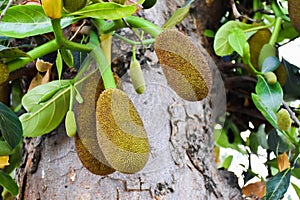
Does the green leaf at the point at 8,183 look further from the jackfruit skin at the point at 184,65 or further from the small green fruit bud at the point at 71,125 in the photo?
the jackfruit skin at the point at 184,65

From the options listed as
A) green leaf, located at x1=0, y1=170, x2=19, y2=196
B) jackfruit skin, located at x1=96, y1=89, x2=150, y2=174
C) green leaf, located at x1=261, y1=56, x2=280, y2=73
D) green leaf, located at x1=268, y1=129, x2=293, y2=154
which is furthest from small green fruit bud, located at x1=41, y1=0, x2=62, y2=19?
green leaf, located at x1=268, y1=129, x2=293, y2=154

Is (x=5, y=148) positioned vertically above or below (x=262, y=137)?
above

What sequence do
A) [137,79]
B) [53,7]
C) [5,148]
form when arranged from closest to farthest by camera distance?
[53,7] < [137,79] < [5,148]

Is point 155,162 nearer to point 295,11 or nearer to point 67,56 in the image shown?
point 67,56

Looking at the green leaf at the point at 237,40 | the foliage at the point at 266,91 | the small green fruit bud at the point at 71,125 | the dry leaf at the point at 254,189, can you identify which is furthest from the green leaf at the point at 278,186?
the small green fruit bud at the point at 71,125

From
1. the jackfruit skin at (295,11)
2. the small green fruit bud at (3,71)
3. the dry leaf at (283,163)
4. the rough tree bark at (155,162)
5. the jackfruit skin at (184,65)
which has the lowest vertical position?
the dry leaf at (283,163)

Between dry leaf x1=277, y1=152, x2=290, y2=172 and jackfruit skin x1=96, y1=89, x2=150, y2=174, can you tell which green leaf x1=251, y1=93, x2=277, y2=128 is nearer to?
dry leaf x1=277, y1=152, x2=290, y2=172

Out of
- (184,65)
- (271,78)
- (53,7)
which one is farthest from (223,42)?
(53,7)
